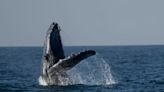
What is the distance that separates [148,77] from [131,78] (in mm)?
1390

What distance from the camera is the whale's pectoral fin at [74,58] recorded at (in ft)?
81.4

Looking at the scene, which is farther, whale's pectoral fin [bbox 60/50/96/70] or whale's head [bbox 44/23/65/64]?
whale's head [bbox 44/23/65/64]

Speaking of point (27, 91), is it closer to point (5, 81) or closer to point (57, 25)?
point (57, 25)

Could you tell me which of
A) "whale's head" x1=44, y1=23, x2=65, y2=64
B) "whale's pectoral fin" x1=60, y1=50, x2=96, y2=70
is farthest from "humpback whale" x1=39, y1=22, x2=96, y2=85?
"whale's pectoral fin" x1=60, y1=50, x2=96, y2=70

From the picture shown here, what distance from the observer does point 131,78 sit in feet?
114

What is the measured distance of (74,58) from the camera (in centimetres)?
2533

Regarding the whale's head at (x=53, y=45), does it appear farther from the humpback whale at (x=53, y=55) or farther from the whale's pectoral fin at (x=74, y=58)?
the whale's pectoral fin at (x=74, y=58)

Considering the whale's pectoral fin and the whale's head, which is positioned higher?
the whale's head

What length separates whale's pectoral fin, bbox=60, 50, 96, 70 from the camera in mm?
24811

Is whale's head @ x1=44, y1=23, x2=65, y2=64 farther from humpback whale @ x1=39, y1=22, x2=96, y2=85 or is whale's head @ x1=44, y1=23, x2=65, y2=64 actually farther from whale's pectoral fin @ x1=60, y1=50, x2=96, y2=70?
whale's pectoral fin @ x1=60, y1=50, x2=96, y2=70

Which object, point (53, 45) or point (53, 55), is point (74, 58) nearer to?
point (53, 55)

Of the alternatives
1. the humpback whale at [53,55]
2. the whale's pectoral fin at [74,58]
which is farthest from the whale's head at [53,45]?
the whale's pectoral fin at [74,58]

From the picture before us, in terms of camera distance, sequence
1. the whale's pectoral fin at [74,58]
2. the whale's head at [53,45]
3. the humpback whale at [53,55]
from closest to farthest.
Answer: the whale's pectoral fin at [74,58] < the humpback whale at [53,55] < the whale's head at [53,45]

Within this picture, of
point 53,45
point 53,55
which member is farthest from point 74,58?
point 53,45
